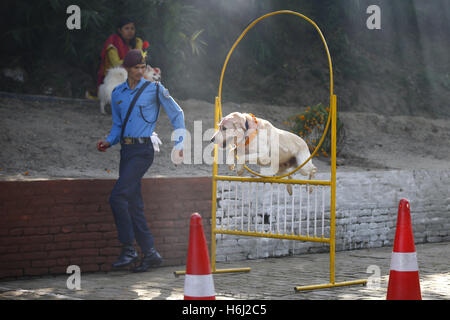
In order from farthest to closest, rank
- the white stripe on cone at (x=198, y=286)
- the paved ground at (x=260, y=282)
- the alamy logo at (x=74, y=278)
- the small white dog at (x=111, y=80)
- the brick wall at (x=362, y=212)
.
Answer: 1. the small white dog at (x=111, y=80)
2. the brick wall at (x=362, y=212)
3. the alamy logo at (x=74, y=278)
4. the paved ground at (x=260, y=282)
5. the white stripe on cone at (x=198, y=286)

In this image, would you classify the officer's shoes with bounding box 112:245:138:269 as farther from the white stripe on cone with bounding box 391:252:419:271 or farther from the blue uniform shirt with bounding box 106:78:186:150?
the white stripe on cone with bounding box 391:252:419:271

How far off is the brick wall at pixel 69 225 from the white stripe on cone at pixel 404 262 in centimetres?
302

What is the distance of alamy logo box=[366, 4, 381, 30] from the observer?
15779 mm

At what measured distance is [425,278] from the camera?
6086 millimetres

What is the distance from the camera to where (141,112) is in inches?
238

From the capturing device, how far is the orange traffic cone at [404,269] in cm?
440

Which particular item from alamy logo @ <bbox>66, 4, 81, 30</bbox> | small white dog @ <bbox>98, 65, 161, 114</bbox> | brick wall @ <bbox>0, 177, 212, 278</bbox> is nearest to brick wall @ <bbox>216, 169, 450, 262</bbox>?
brick wall @ <bbox>0, 177, 212, 278</bbox>

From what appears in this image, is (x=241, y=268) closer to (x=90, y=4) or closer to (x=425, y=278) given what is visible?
(x=425, y=278)

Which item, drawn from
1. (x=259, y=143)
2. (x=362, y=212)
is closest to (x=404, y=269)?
(x=259, y=143)

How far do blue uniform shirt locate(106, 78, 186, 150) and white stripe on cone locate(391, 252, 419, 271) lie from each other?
238cm

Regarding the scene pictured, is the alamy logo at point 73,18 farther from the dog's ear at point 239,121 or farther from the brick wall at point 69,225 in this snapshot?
the dog's ear at point 239,121

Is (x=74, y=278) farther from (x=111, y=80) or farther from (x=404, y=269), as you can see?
(x=111, y=80)

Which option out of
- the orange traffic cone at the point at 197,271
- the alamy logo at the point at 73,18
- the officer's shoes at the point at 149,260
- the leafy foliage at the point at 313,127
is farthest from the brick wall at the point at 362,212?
the alamy logo at the point at 73,18

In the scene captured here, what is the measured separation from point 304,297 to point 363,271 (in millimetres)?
1641
